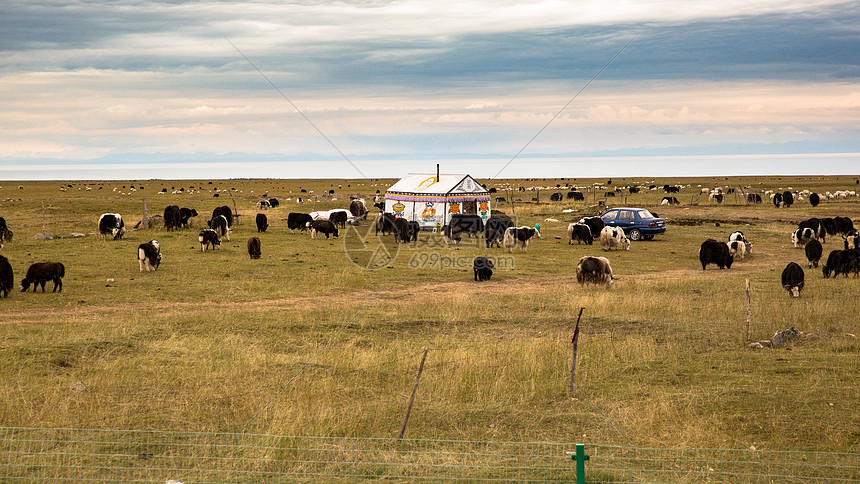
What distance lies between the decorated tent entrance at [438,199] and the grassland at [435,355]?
13151 mm

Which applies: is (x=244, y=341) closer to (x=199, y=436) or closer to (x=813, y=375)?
(x=199, y=436)

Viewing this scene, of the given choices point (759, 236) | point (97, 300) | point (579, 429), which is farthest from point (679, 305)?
point (759, 236)

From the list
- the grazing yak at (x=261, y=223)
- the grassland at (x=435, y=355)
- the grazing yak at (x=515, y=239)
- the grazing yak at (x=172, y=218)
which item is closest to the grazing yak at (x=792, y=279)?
the grassland at (x=435, y=355)

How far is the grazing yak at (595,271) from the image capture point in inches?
866

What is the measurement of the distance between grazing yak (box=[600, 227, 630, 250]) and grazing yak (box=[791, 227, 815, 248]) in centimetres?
854

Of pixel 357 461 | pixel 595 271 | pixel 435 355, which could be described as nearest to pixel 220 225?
pixel 595 271

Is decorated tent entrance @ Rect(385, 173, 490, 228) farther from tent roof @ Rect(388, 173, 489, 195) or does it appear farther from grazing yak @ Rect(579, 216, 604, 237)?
grazing yak @ Rect(579, 216, 604, 237)

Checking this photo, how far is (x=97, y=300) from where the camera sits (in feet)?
63.8

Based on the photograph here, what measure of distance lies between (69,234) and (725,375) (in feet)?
109

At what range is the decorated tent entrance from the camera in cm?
3925

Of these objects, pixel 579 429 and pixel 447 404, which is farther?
pixel 447 404

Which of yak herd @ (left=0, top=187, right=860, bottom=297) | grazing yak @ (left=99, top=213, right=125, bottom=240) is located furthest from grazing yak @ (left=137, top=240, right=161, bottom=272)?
grazing yak @ (left=99, top=213, right=125, bottom=240)

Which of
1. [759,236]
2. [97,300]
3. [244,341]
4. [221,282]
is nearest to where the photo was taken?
[244,341]

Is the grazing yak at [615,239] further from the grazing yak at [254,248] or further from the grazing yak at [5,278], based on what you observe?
the grazing yak at [5,278]
